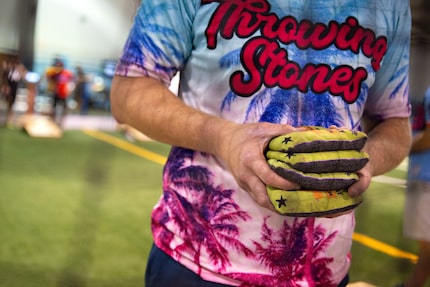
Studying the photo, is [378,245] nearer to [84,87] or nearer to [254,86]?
[84,87]

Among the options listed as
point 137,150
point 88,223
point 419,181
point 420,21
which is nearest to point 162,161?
point 137,150

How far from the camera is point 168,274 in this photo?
0.63m

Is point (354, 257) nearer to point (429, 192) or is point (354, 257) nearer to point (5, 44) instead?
point (429, 192)

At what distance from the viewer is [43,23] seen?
1.90ft

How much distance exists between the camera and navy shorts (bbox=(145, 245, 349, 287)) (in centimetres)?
61

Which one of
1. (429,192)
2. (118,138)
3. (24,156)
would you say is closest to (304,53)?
(429,192)

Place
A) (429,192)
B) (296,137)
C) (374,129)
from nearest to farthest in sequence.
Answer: (296,137) → (374,129) → (429,192)

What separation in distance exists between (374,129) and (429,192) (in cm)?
56

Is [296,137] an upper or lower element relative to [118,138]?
upper

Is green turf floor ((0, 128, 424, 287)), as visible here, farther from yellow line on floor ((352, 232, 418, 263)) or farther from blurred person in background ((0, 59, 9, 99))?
blurred person in background ((0, 59, 9, 99))

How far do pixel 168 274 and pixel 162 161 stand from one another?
130 inches

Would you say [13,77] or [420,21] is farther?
[420,21]

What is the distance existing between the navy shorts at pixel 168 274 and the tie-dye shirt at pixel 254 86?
0.01 meters

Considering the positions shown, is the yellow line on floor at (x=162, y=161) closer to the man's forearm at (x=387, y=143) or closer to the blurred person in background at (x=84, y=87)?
the man's forearm at (x=387, y=143)
